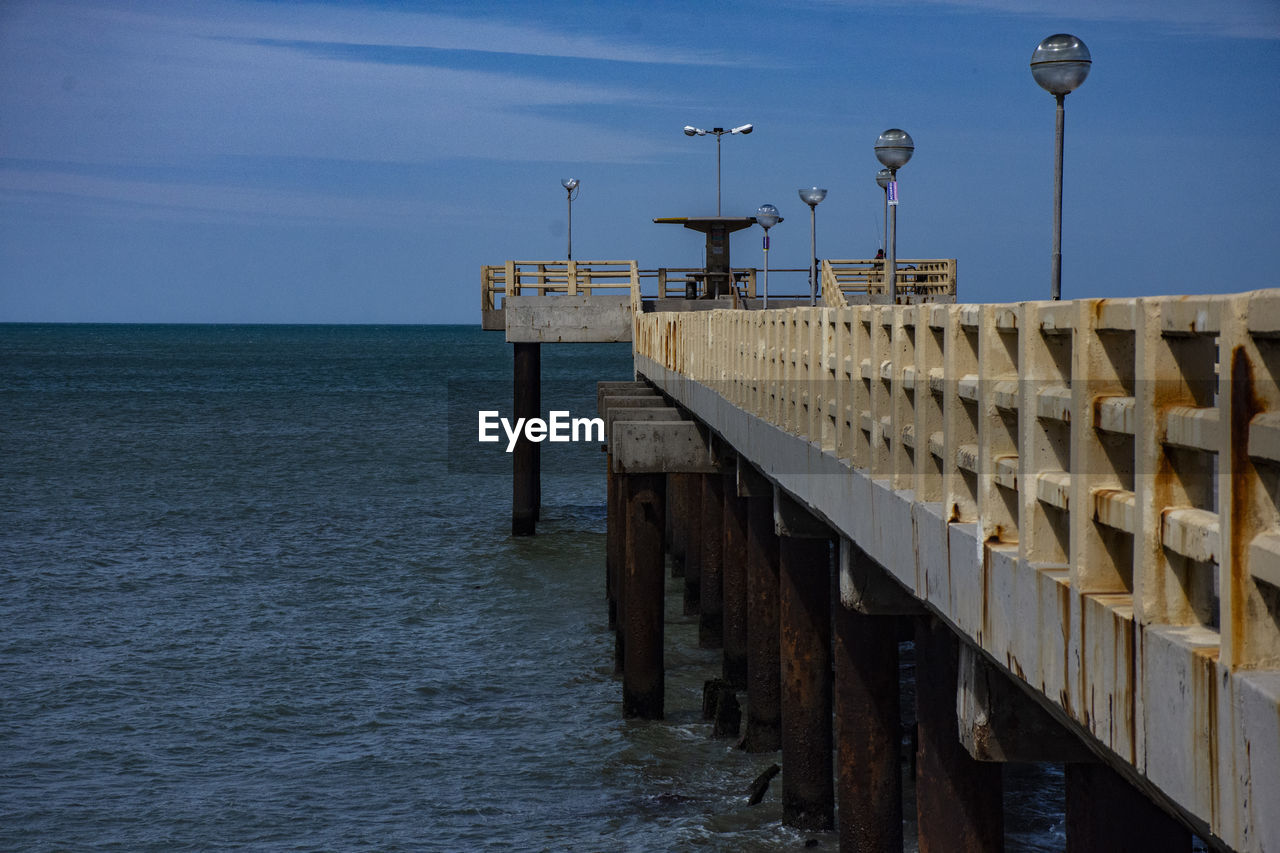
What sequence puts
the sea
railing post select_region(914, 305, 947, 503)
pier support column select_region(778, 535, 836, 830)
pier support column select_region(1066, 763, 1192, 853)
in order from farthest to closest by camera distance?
the sea < pier support column select_region(778, 535, 836, 830) < railing post select_region(914, 305, 947, 503) < pier support column select_region(1066, 763, 1192, 853)

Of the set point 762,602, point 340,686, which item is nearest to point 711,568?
point 340,686

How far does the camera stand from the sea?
13070 mm

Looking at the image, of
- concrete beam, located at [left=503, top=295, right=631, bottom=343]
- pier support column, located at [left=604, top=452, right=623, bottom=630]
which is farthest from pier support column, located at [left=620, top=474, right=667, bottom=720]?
concrete beam, located at [left=503, top=295, right=631, bottom=343]

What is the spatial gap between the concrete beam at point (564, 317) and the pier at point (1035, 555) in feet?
60.2

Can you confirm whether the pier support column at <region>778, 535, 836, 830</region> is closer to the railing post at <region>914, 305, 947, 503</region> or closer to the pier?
the pier

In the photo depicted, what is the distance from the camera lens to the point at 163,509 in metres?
37.2

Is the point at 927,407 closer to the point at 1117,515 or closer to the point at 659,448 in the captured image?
the point at 1117,515

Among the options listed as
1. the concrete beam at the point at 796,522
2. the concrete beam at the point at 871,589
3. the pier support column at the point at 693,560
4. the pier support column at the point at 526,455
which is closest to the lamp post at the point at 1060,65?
the concrete beam at the point at 871,589

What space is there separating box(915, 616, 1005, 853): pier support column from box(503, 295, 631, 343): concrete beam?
76.7 feet

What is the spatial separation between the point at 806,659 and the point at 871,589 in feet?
10.7

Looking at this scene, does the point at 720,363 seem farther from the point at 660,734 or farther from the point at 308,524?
the point at 308,524

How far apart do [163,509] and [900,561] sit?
32.8 m

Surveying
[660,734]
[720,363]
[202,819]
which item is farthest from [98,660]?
[720,363]

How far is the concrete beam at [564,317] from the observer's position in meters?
30.7
